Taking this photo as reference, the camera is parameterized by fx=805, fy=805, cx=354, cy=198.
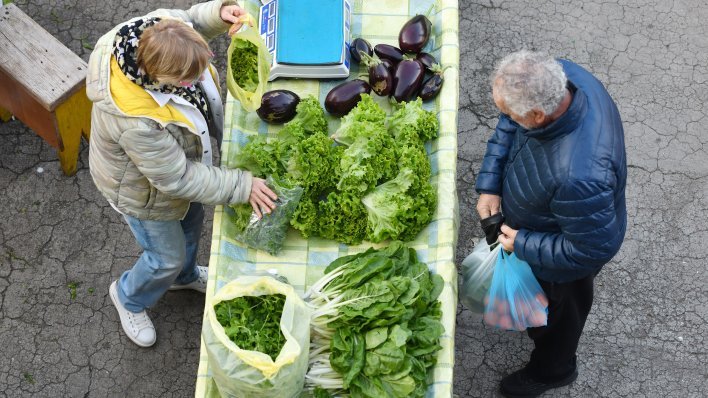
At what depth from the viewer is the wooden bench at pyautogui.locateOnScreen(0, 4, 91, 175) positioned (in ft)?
16.3

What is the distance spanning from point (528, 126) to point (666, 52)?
330cm

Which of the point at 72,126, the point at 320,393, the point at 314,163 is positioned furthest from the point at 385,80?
the point at 72,126

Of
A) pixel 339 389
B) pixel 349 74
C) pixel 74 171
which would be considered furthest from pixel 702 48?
pixel 74 171

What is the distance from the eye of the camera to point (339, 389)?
3527mm

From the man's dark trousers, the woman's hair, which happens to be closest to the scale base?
the woman's hair

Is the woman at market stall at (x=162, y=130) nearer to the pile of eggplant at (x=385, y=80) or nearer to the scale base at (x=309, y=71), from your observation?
the pile of eggplant at (x=385, y=80)

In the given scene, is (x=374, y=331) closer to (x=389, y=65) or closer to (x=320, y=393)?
(x=320, y=393)

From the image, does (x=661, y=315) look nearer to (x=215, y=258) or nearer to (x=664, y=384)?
(x=664, y=384)

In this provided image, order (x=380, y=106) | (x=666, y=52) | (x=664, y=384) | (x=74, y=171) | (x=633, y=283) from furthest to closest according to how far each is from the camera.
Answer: (x=666, y=52), (x=74, y=171), (x=633, y=283), (x=664, y=384), (x=380, y=106)

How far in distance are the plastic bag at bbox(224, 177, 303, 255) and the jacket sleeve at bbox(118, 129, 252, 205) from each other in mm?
115

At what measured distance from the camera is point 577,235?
10.7 ft

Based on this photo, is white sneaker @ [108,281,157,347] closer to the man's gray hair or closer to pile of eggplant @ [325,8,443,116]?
pile of eggplant @ [325,8,443,116]

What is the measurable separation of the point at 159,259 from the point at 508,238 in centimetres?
180

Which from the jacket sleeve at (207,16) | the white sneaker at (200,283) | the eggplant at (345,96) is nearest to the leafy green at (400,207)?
the eggplant at (345,96)
